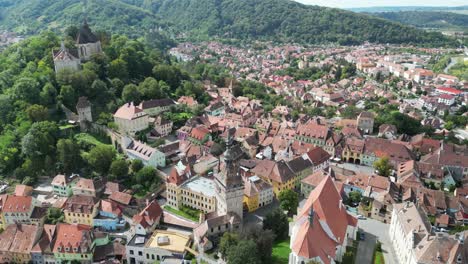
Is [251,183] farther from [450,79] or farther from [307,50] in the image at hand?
[307,50]

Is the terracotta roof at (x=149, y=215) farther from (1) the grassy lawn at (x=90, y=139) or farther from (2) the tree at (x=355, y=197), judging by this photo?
(2) the tree at (x=355, y=197)

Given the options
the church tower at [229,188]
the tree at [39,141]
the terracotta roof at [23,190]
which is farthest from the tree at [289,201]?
the tree at [39,141]

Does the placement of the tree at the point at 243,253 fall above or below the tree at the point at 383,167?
above

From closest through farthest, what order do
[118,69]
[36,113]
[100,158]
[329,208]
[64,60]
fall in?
Result: [329,208]
[100,158]
[36,113]
[64,60]
[118,69]

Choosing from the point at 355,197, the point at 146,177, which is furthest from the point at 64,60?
the point at 355,197

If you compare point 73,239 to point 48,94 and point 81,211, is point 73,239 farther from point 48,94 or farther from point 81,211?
point 48,94
